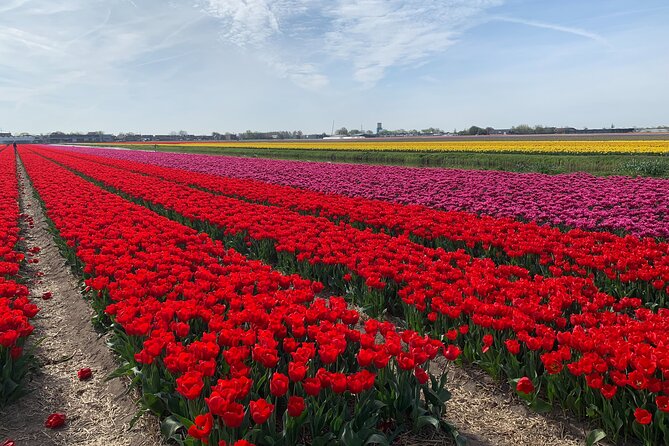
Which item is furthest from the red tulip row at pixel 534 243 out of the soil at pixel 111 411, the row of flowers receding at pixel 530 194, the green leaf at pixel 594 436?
the green leaf at pixel 594 436

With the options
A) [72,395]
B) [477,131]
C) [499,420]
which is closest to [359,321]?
[499,420]

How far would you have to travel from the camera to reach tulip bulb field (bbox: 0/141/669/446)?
10.2 ft

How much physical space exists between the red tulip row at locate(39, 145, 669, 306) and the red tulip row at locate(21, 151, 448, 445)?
345 cm

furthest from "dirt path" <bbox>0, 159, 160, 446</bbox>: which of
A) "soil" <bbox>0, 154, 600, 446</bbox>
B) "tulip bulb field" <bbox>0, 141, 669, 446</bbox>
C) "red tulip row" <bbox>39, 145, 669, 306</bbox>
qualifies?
"red tulip row" <bbox>39, 145, 669, 306</bbox>

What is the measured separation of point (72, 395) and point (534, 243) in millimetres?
6424

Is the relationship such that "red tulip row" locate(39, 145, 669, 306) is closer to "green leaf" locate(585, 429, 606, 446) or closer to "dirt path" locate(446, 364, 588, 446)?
"dirt path" locate(446, 364, 588, 446)

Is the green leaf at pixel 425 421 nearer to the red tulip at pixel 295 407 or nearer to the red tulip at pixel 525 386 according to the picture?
the red tulip at pixel 525 386

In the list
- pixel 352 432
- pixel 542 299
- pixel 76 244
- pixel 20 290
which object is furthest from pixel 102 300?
pixel 542 299

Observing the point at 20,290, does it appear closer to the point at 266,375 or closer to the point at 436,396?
the point at 266,375

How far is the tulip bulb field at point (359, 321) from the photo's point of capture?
3119 mm

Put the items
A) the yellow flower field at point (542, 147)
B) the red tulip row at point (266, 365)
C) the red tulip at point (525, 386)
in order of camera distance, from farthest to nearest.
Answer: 1. the yellow flower field at point (542, 147)
2. the red tulip at point (525, 386)
3. the red tulip row at point (266, 365)

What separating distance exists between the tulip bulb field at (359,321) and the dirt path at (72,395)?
0.43ft

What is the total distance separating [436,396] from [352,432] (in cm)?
93

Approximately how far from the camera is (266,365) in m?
3.20
